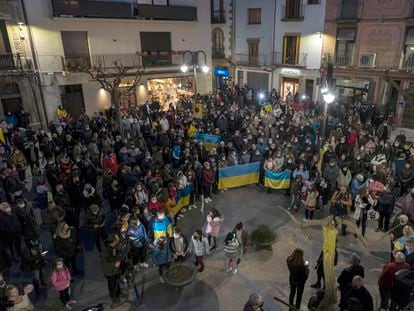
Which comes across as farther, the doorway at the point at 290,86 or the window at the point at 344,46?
the doorway at the point at 290,86

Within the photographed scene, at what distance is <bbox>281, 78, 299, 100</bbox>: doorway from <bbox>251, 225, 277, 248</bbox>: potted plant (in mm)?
18846

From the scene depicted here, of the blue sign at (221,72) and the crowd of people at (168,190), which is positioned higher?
the blue sign at (221,72)

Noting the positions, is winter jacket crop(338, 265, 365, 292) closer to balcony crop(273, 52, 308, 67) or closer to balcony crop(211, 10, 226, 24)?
balcony crop(273, 52, 308, 67)

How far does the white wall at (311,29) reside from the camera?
73.8 ft

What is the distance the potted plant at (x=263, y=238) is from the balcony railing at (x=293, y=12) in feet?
64.2

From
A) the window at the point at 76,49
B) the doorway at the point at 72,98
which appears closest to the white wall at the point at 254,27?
the window at the point at 76,49

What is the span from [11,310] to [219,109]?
49.8ft

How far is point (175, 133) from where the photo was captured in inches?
566

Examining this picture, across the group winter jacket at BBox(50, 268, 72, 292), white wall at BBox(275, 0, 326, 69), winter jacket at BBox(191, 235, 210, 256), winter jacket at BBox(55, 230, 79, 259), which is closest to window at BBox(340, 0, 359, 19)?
white wall at BBox(275, 0, 326, 69)

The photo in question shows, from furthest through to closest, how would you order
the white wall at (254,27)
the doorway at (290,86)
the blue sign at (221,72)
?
the blue sign at (221,72) → the white wall at (254,27) → the doorway at (290,86)

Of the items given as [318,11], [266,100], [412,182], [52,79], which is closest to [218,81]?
[266,100]

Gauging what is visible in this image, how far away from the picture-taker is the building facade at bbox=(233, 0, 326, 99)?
23.3 metres

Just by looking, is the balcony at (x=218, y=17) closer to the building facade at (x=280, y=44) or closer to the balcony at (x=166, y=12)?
the building facade at (x=280, y=44)

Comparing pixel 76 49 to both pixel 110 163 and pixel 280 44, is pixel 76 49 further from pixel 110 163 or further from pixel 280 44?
pixel 280 44
